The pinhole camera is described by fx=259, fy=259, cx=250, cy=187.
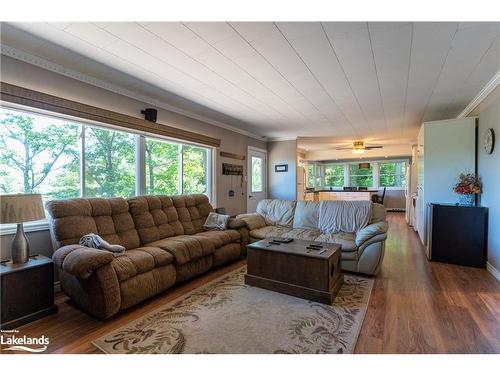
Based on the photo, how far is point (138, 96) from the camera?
11.4 feet

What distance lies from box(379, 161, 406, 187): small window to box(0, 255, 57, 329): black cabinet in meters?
11.2

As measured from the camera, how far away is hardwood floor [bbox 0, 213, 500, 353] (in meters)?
1.82

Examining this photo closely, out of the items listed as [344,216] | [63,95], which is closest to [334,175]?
[344,216]

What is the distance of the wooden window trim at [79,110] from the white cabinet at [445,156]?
3881 millimetres

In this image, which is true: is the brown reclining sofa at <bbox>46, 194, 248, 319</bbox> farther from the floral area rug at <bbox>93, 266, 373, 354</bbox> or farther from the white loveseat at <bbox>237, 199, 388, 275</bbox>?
the white loveseat at <bbox>237, 199, 388, 275</bbox>

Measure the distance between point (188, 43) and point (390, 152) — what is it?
26.0 ft

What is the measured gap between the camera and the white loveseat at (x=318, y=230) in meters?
3.09

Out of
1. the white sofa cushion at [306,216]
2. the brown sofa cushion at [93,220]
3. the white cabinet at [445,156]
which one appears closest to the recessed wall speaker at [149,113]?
the brown sofa cushion at [93,220]

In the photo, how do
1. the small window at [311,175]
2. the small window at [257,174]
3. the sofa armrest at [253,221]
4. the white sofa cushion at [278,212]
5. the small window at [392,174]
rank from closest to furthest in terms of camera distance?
the sofa armrest at [253,221] → the white sofa cushion at [278,212] → the small window at [257,174] → the small window at [392,174] → the small window at [311,175]

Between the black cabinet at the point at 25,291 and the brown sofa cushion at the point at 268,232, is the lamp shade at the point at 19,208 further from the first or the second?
the brown sofa cushion at the point at 268,232

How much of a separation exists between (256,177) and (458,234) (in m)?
4.12

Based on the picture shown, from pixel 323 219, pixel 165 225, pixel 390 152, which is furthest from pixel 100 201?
pixel 390 152

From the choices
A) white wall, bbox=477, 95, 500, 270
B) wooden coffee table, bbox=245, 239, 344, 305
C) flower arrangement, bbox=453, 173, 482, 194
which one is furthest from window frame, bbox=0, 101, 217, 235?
white wall, bbox=477, 95, 500, 270
